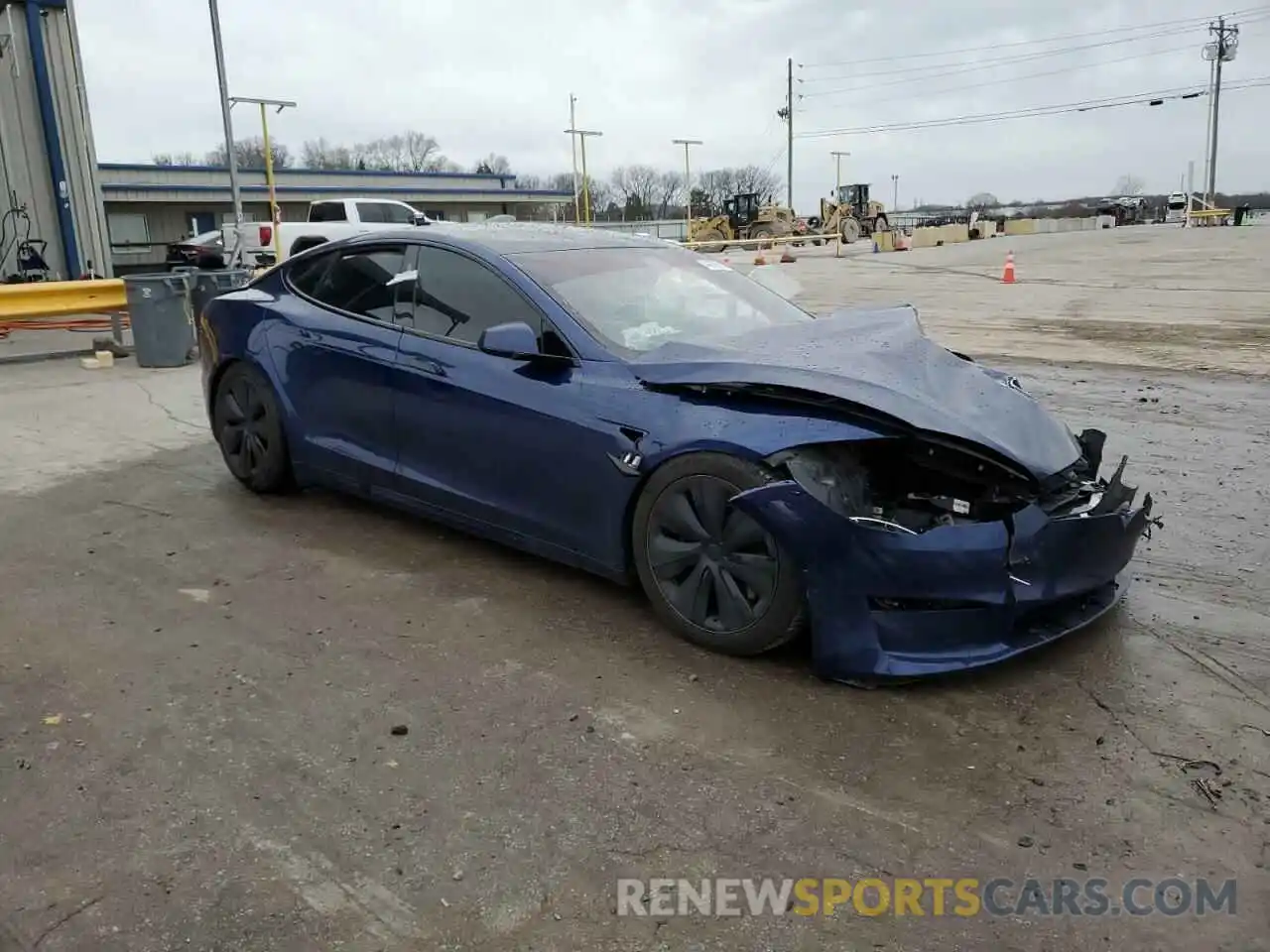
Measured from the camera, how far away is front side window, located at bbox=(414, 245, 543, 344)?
4.39m

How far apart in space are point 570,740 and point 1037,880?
1.38 metres

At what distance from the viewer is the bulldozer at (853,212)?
171ft

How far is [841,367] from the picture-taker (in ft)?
12.3

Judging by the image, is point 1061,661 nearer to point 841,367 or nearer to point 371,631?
point 841,367

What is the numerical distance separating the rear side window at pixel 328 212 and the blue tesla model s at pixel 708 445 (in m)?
21.0

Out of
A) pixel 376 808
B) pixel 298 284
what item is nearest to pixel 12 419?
pixel 298 284

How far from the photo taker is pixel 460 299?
461 centimetres

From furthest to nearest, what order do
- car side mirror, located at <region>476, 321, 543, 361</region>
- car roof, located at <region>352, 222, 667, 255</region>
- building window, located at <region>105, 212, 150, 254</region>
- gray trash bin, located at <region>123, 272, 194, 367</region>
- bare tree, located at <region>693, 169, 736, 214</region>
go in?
bare tree, located at <region>693, 169, 736, 214</region>, building window, located at <region>105, 212, 150, 254</region>, gray trash bin, located at <region>123, 272, 194, 367</region>, car roof, located at <region>352, 222, 667, 255</region>, car side mirror, located at <region>476, 321, 543, 361</region>

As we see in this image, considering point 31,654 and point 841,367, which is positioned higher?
point 841,367

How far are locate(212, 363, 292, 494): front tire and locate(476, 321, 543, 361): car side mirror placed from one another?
6.15ft

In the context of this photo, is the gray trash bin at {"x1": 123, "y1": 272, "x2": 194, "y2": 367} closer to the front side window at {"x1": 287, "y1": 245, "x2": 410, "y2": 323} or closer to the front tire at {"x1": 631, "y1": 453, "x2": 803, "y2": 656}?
the front side window at {"x1": 287, "y1": 245, "x2": 410, "y2": 323}

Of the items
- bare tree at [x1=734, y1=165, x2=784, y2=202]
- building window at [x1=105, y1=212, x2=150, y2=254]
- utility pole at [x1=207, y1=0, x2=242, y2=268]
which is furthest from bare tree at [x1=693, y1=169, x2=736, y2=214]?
utility pole at [x1=207, y1=0, x2=242, y2=268]

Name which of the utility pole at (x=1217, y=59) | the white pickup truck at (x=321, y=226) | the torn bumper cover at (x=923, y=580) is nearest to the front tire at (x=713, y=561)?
the torn bumper cover at (x=923, y=580)

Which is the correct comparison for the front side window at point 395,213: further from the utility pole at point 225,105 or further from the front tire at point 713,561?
the front tire at point 713,561
